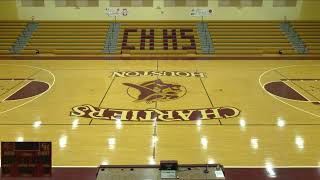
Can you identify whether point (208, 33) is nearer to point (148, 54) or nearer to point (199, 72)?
point (148, 54)

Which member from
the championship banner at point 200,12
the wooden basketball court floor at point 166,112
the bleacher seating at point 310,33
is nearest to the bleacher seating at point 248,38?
the championship banner at point 200,12

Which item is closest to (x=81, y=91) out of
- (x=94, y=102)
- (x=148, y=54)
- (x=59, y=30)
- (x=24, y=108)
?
(x=94, y=102)

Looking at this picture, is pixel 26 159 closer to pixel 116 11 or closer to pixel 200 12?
pixel 116 11

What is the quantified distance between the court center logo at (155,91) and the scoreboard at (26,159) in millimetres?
7238

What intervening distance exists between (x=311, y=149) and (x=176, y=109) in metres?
5.04

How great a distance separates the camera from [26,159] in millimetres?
7902

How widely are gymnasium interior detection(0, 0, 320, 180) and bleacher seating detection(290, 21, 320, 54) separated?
0.25 ft

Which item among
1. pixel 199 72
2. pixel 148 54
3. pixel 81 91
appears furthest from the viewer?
pixel 148 54

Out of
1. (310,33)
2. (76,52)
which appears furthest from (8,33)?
(310,33)

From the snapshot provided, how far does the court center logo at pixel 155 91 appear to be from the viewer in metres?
15.4

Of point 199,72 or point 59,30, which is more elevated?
point 59,30

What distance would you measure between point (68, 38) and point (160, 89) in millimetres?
11372

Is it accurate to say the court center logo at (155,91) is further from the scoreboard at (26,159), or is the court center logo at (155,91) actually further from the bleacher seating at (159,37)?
the bleacher seating at (159,37)

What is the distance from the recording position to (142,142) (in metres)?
11.0
